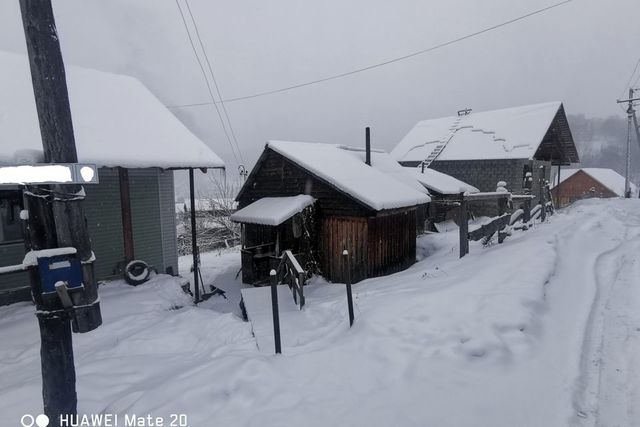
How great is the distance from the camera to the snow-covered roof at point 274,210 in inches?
441

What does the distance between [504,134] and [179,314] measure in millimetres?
22340

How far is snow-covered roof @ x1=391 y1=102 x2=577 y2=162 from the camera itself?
2105 centimetres

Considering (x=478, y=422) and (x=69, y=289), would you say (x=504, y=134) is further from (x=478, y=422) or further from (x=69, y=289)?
(x=69, y=289)

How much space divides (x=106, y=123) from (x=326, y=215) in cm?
698

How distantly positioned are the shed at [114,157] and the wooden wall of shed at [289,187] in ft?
12.0

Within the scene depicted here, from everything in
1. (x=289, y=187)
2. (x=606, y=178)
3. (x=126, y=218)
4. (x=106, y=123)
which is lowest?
(x=606, y=178)

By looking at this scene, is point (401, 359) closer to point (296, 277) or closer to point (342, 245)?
point (296, 277)

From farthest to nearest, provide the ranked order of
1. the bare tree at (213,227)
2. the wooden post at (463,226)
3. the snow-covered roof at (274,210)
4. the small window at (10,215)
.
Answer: the bare tree at (213,227)
the snow-covered roof at (274,210)
the wooden post at (463,226)
the small window at (10,215)

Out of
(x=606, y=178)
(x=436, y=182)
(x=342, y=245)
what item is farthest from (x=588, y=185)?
(x=342, y=245)

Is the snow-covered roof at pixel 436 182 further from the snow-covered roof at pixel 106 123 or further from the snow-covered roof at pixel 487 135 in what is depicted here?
the snow-covered roof at pixel 106 123

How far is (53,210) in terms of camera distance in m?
3.12

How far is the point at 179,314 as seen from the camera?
7.71 m

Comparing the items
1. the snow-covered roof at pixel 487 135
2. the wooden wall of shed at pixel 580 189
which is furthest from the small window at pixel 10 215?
the wooden wall of shed at pixel 580 189

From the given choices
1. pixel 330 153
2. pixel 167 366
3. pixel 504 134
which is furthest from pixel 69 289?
pixel 504 134
